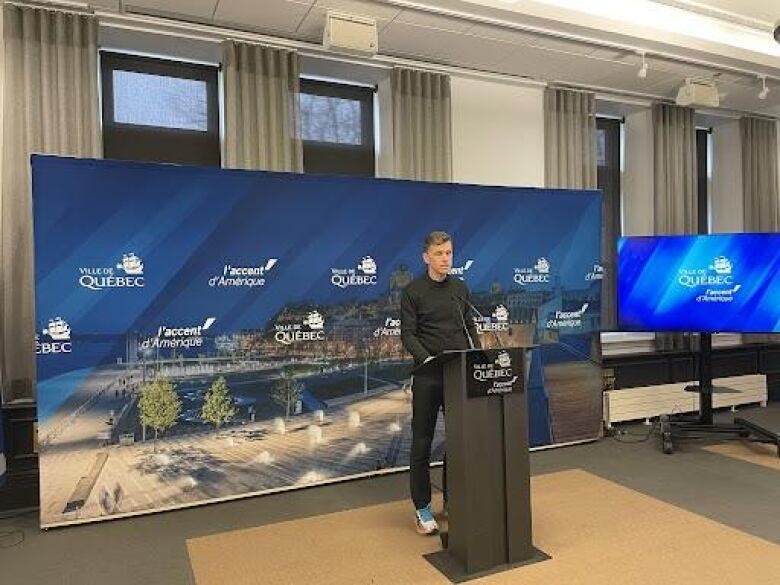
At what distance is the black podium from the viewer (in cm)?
276

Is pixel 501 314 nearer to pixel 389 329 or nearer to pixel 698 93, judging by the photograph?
pixel 389 329

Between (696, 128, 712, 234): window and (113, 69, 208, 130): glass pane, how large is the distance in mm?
5707

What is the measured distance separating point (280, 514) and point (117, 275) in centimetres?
179

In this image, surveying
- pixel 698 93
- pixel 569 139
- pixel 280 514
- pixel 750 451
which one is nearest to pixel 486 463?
pixel 280 514

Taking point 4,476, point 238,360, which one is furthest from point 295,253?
point 4,476

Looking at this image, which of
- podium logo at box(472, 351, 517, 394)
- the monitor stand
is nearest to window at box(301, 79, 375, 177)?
podium logo at box(472, 351, 517, 394)

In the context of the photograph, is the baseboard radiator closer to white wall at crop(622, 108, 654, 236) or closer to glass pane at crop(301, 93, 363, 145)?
white wall at crop(622, 108, 654, 236)

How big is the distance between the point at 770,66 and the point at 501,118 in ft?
8.19

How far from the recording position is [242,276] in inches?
155

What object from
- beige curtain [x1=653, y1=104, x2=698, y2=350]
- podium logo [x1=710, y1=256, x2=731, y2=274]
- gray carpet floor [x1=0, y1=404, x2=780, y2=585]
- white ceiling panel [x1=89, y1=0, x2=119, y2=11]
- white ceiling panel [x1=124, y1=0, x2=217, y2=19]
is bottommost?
gray carpet floor [x1=0, y1=404, x2=780, y2=585]

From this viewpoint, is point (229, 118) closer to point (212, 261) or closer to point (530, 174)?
point (212, 261)

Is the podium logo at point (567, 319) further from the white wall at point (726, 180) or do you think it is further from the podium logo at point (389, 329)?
the white wall at point (726, 180)

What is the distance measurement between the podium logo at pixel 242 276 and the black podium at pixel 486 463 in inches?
63.7

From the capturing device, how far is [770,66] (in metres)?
5.43
